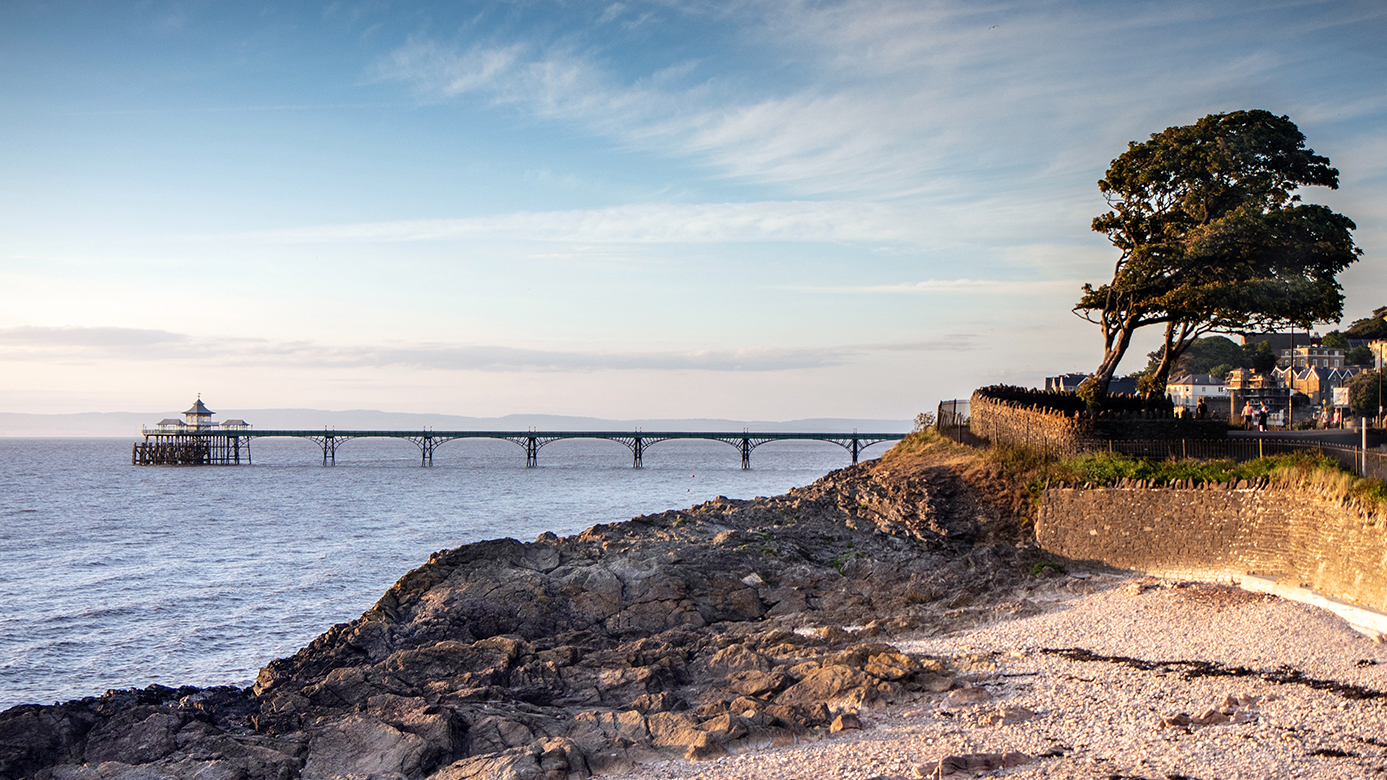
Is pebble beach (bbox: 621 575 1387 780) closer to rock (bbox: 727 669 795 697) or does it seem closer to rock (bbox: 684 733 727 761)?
rock (bbox: 684 733 727 761)

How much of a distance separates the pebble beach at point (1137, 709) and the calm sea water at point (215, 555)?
44.9 ft

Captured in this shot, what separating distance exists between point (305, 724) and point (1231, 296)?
28.4 m

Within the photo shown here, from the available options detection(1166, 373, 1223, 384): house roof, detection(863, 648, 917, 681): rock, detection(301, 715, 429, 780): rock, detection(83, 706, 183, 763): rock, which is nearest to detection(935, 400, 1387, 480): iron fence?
detection(863, 648, 917, 681): rock

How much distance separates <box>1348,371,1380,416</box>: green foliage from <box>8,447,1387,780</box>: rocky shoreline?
6931 cm

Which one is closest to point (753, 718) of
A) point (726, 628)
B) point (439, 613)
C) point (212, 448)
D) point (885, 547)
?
point (726, 628)

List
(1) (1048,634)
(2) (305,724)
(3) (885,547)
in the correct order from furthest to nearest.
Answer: (3) (885,547), (1) (1048,634), (2) (305,724)

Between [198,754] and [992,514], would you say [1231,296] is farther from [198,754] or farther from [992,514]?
[198,754]

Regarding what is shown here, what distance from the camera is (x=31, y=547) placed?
4175cm

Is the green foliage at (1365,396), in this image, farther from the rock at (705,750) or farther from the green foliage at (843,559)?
the rock at (705,750)

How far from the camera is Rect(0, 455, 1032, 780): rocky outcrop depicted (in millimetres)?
11703

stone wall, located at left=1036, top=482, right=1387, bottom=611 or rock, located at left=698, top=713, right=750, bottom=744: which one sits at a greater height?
stone wall, located at left=1036, top=482, right=1387, bottom=611

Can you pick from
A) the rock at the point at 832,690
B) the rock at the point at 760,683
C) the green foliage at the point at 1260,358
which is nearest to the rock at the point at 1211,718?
the rock at the point at 832,690

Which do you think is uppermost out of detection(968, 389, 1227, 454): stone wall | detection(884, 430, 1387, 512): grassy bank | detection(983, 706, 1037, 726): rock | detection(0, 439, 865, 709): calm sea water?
detection(968, 389, 1227, 454): stone wall

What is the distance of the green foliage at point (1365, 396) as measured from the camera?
74.7 m
